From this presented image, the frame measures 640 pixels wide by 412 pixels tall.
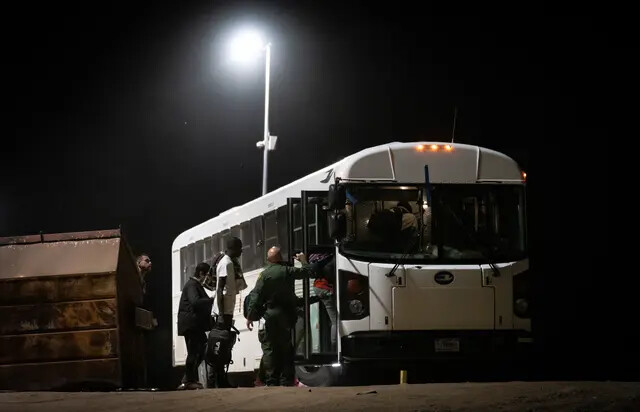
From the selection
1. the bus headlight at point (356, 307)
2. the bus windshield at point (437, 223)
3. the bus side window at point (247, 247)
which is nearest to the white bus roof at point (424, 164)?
the bus windshield at point (437, 223)

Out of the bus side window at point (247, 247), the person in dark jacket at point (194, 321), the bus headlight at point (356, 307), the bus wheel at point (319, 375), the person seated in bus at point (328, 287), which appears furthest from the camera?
the bus side window at point (247, 247)

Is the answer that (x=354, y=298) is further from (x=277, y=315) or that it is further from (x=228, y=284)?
(x=228, y=284)

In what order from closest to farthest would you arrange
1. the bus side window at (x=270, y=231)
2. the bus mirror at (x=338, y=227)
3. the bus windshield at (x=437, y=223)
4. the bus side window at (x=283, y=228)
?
1. the bus mirror at (x=338, y=227)
2. the bus windshield at (x=437, y=223)
3. the bus side window at (x=283, y=228)
4. the bus side window at (x=270, y=231)

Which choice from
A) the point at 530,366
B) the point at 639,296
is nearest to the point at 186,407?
the point at 530,366

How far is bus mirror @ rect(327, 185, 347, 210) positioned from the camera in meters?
14.3

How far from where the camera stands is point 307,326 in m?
15.0

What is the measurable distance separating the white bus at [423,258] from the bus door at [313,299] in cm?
2

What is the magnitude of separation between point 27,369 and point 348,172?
4605mm

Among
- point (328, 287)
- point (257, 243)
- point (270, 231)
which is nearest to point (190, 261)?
point (257, 243)

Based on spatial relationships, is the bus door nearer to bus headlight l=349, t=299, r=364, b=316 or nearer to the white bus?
the white bus

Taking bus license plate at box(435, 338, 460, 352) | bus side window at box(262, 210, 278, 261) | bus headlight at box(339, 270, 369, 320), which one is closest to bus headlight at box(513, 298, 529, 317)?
bus license plate at box(435, 338, 460, 352)

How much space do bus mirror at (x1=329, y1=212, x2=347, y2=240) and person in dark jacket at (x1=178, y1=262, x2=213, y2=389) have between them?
2.02m

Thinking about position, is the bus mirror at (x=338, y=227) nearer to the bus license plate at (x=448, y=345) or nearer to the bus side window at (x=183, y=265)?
the bus license plate at (x=448, y=345)

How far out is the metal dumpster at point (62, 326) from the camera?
1336 cm
